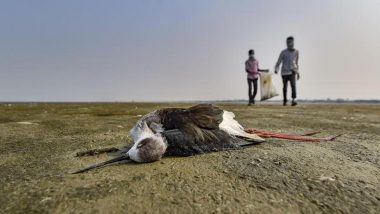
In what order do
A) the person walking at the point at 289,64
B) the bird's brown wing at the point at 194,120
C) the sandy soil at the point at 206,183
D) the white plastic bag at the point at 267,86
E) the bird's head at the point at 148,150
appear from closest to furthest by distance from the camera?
the sandy soil at the point at 206,183 → the bird's head at the point at 148,150 → the bird's brown wing at the point at 194,120 → the person walking at the point at 289,64 → the white plastic bag at the point at 267,86

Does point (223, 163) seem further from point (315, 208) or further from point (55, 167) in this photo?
point (55, 167)

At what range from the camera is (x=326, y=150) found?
415 cm

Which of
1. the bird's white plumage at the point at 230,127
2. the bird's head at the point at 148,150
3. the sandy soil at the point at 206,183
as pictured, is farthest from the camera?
the bird's white plumage at the point at 230,127

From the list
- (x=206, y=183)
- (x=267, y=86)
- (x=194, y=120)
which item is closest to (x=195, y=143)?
(x=194, y=120)

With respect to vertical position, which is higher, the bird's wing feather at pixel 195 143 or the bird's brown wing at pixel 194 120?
the bird's brown wing at pixel 194 120

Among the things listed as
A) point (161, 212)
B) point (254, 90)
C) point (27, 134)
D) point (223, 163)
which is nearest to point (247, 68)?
point (254, 90)

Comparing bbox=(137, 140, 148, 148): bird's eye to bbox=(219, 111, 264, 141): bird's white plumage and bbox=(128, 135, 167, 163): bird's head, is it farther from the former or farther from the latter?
bbox=(219, 111, 264, 141): bird's white plumage

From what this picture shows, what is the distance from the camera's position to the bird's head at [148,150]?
3.31 metres

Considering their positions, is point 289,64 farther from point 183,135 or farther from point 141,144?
point 141,144

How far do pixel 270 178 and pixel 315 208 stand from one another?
0.55 metres

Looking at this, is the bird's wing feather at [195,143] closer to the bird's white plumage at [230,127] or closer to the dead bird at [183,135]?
the dead bird at [183,135]

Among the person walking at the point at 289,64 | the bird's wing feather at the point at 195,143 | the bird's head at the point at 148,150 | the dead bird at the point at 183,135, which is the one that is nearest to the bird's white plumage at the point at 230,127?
the dead bird at the point at 183,135

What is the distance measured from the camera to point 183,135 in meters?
3.72

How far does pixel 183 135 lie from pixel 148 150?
0.50m
